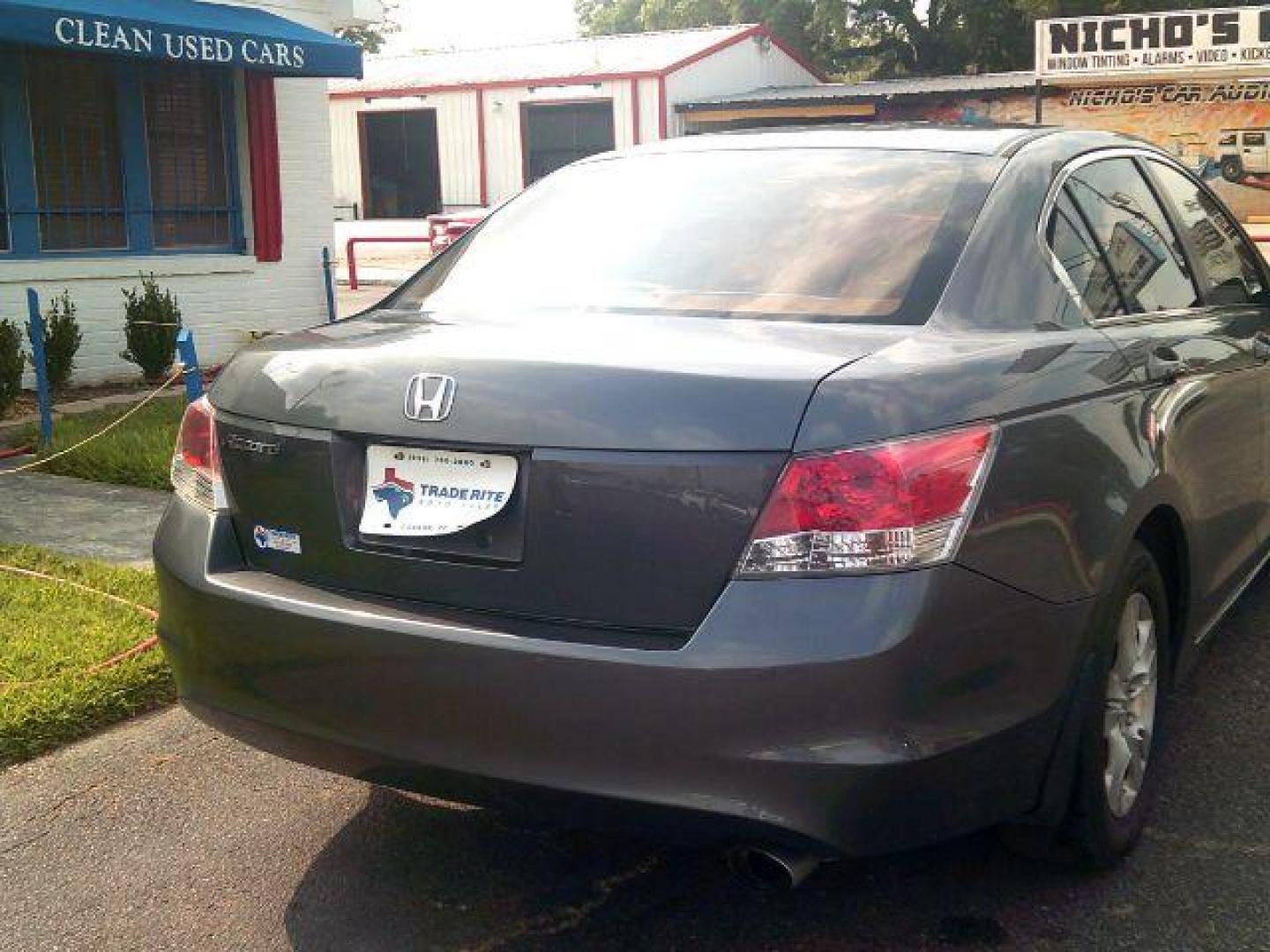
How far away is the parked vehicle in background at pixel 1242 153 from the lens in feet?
91.0

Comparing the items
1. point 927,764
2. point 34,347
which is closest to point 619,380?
point 927,764

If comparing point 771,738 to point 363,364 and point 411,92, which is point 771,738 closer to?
point 363,364

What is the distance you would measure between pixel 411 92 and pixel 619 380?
3299 centimetres

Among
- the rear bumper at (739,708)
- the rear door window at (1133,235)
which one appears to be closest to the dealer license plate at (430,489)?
the rear bumper at (739,708)

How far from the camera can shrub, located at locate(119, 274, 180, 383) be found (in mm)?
10828

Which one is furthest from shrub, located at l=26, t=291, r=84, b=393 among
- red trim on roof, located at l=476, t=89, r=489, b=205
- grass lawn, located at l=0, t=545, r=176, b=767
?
red trim on roof, located at l=476, t=89, r=489, b=205

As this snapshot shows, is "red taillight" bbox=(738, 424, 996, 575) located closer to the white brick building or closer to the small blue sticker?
the small blue sticker

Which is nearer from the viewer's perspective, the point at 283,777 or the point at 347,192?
the point at 283,777

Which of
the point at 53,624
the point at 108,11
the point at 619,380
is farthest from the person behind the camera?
the point at 108,11

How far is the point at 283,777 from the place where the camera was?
12.9 feet

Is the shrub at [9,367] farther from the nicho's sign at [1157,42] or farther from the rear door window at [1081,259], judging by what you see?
the nicho's sign at [1157,42]

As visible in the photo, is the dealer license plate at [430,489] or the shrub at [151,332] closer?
the dealer license plate at [430,489]

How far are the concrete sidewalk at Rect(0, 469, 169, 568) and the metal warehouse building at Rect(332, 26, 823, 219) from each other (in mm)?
24702

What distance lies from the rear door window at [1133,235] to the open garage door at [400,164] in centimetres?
3190
